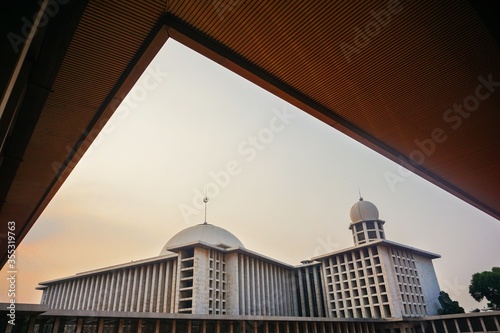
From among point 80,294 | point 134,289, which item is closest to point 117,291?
point 134,289

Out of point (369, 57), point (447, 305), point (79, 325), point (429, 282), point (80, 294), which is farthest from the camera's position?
point (429, 282)

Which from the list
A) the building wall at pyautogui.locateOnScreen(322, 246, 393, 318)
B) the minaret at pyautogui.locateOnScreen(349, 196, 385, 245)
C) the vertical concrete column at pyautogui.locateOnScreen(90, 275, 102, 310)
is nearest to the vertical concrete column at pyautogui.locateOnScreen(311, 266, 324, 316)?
the building wall at pyautogui.locateOnScreen(322, 246, 393, 318)

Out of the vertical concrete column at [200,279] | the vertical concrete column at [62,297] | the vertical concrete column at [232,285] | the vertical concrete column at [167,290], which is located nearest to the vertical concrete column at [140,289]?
the vertical concrete column at [167,290]

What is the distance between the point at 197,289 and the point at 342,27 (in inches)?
1052

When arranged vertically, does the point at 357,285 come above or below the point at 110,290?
below

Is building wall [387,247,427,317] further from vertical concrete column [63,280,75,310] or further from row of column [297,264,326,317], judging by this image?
vertical concrete column [63,280,75,310]

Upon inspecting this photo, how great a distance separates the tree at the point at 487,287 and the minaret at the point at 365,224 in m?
12.3

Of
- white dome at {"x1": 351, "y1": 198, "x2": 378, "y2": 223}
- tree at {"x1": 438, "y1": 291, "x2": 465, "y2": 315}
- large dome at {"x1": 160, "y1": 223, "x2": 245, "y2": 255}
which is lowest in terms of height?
tree at {"x1": 438, "y1": 291, "x2": 465, "y2": 315}

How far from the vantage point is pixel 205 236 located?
38.6 metres

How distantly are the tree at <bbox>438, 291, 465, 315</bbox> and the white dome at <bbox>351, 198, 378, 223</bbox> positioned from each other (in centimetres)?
1199

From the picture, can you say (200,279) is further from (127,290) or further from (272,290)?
(272,290)

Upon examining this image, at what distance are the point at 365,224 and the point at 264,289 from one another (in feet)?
50.7

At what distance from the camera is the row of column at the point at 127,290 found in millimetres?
32125

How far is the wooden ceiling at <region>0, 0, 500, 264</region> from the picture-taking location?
5402mm
